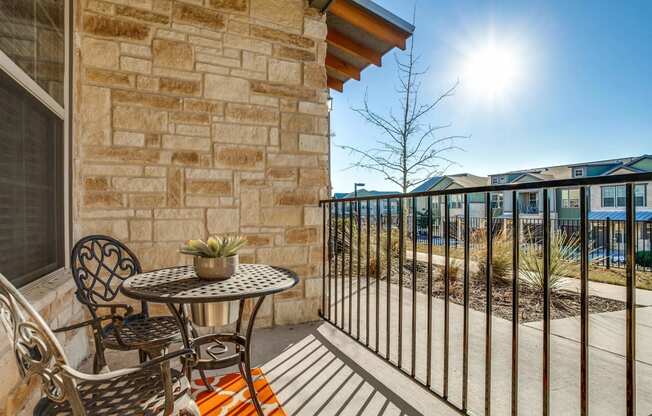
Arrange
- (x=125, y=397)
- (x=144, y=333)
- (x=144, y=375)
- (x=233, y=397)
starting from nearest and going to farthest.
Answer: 1. (x=125, y=397)
2. (x=144, y=375)
3. (x=144, y=333)
4. (x=233, y=397)

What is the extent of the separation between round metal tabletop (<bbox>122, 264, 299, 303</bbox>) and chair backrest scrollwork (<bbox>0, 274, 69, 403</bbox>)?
49 centimetres

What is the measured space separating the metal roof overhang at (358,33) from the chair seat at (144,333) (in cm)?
266

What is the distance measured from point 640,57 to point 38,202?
62.4ft

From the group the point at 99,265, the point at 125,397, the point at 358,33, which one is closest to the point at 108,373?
the point at 125,397

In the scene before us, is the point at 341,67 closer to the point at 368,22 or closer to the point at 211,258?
the point at 368,22

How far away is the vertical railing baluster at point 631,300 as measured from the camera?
1002mm

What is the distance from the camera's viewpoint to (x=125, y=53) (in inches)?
98.0

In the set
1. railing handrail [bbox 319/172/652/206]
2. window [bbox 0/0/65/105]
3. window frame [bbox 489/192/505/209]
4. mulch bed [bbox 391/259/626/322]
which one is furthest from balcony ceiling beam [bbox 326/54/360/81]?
railing handrail [bbox 319/172/652/206]

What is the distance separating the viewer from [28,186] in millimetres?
1691

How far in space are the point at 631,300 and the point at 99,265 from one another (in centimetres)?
242

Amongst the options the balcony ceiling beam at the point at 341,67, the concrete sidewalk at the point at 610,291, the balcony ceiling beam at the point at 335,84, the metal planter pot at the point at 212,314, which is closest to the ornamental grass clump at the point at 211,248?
the metal planter pot at the point at 212,314

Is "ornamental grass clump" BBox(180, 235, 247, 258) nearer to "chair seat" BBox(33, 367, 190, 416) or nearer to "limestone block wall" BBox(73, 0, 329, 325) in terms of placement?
"chair seat" BBox(33, 367, 190, 416)

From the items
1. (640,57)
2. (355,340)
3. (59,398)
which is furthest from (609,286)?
(640,57)

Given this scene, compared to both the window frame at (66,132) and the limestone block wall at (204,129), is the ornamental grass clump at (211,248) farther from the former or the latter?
the limestone block wall at (204,129)
